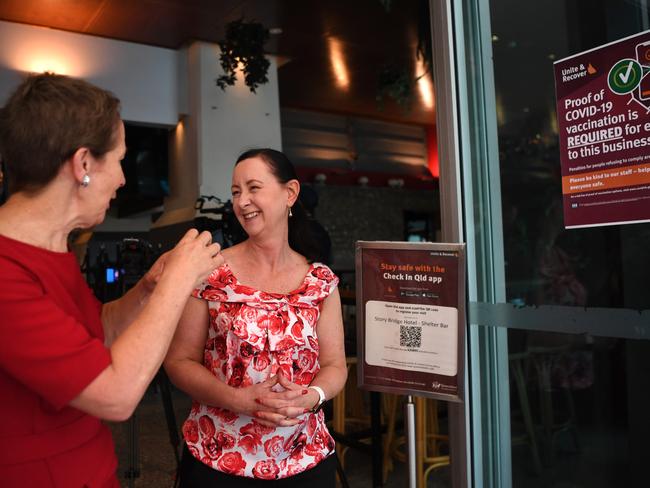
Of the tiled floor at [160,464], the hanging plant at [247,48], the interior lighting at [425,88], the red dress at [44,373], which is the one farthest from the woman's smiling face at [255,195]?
the interior lighting at [425,88]

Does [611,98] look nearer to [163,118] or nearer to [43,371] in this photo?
[43,371]

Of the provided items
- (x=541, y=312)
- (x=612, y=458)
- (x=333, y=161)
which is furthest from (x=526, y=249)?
(x=333, y=161)

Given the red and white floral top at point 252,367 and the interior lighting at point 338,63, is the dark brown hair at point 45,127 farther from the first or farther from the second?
the interior lighting at point 338,63

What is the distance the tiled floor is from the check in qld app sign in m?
2.22

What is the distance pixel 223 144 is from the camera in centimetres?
662

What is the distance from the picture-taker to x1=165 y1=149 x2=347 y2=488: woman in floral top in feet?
5.19

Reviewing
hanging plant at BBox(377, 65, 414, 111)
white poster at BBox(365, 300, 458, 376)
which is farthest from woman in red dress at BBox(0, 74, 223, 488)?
hanging plant at BBox(377, 65, 414, 111)

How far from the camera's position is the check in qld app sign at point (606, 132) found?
156 centimetres

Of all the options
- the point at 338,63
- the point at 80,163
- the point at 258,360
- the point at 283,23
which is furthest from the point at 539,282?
the point at 338,63

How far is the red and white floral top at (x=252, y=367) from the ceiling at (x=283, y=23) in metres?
4.06

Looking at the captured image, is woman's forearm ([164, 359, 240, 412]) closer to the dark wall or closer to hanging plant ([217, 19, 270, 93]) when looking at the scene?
hanging plant ([217, 19, 270, 93])

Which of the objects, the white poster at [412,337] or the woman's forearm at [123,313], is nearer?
the woman's forearm at [123,313]

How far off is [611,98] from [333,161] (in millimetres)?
9314

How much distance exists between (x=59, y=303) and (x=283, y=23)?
17.5 ft
